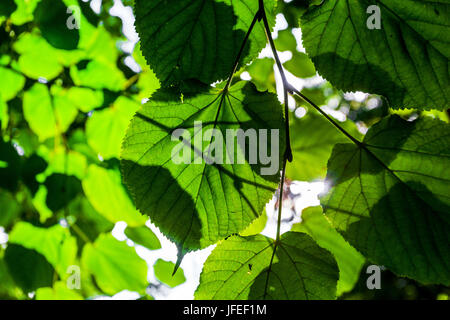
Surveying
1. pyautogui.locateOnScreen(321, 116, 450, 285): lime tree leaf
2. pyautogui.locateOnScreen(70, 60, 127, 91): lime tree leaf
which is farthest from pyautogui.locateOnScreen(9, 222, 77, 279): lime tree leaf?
pyautogui.locateOnScreen(321, 116, 450, 285): lime tree leaf

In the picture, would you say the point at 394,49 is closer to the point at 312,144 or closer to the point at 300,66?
the point at 312,144

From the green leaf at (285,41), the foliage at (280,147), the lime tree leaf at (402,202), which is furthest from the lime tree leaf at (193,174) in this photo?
the green leaf at (285,41)

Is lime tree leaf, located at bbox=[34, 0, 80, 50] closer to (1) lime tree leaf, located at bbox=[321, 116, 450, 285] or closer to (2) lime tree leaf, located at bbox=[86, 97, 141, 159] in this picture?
(2) lime tree leaf, located at bbox=[86, 97, 141, 159]

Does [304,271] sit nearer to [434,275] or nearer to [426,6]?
→ [434,275]

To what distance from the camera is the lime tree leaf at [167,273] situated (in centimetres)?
120

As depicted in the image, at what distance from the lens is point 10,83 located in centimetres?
101

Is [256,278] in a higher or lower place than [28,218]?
lower

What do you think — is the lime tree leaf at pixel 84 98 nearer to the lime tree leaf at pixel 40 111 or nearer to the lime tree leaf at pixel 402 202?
the lime tree leaf at pixel 40 111

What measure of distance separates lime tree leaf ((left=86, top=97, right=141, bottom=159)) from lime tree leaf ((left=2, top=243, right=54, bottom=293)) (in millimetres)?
357

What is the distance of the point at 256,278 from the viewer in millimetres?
589

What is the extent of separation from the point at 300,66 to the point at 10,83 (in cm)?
84
